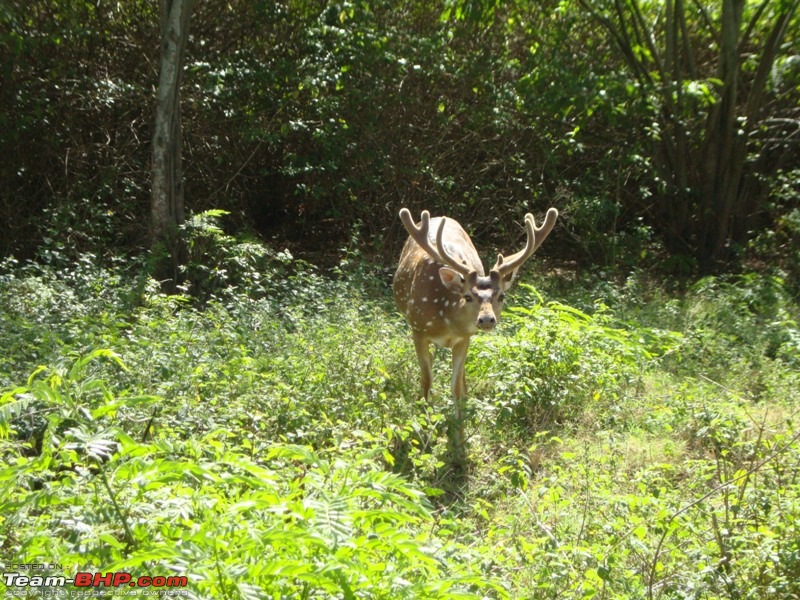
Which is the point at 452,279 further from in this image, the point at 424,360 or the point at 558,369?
the point at 558,369

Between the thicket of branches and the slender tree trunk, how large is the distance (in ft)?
2.69

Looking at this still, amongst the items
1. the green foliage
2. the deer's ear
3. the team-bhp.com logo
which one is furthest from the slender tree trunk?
the team-bhp.com logo

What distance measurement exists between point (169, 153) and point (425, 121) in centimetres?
418

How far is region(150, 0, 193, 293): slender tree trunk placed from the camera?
393 inches

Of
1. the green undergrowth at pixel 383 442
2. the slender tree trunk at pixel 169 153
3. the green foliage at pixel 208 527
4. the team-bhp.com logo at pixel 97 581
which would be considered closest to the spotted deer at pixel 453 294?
the green undergrowth at pixel 383 442

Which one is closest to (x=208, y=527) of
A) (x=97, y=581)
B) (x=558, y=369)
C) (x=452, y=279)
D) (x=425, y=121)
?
(x=97, y=581)

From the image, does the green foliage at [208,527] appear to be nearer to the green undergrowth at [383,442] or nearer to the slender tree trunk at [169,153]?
the green undergrowth at [383,442]

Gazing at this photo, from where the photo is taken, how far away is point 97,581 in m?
2.91

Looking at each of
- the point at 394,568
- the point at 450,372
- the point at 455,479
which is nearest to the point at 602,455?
the point at 455,479

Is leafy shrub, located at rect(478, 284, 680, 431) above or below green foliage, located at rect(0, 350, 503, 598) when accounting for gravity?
below

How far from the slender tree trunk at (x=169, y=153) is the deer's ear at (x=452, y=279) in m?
4.11

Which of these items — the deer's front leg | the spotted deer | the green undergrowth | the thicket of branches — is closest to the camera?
the green undergrowth

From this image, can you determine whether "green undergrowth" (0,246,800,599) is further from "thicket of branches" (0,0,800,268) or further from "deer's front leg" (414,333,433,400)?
"thicket of branches" (0,0,800,268)

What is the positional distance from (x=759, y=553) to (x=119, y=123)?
1041cm
